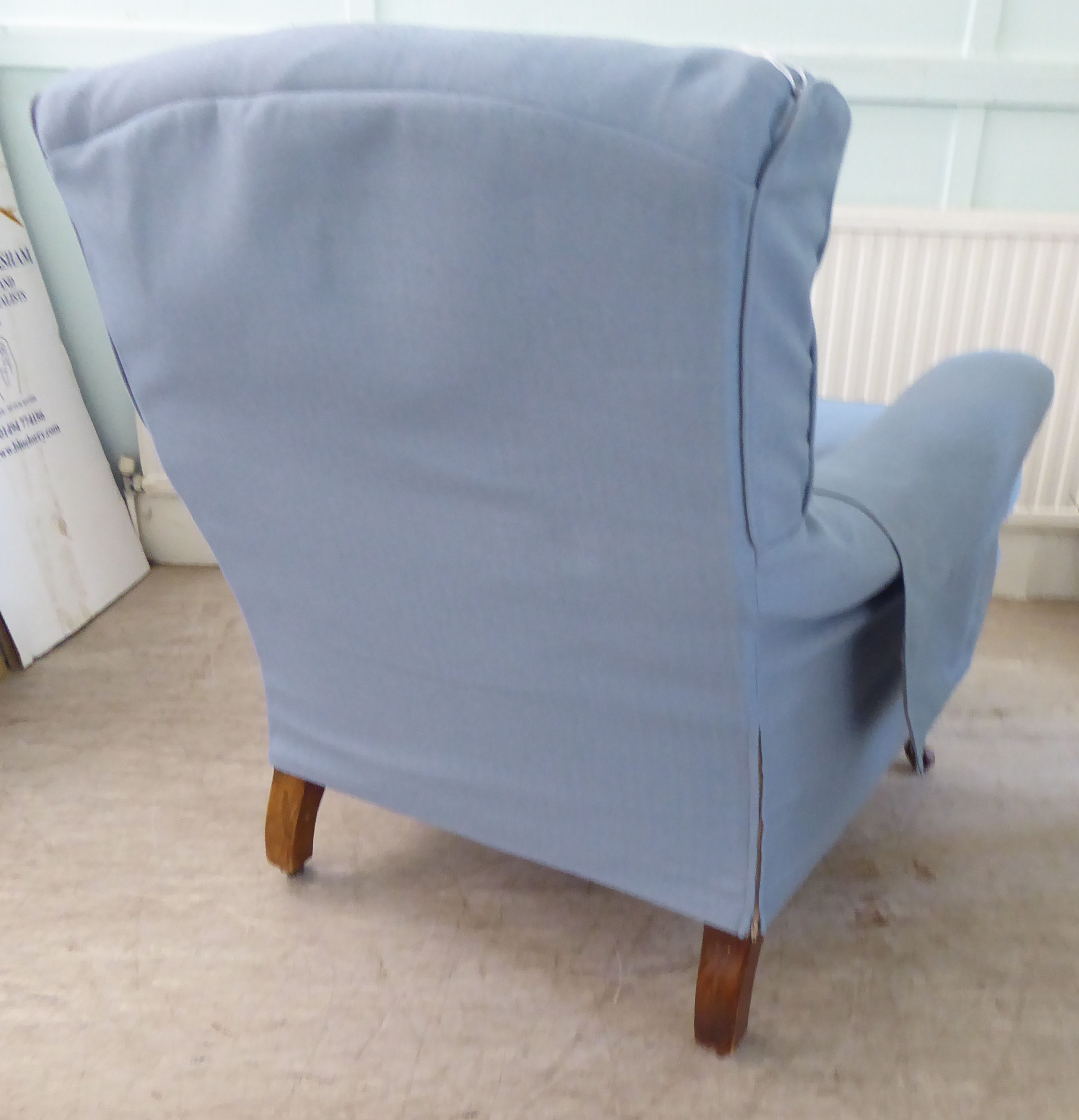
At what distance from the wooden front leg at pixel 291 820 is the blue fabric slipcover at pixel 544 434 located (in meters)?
0.15

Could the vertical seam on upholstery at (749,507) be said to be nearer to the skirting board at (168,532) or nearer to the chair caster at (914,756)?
the chair caster at (914,756)

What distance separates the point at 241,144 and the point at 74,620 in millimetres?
1453

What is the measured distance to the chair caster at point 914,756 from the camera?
0.93 meters

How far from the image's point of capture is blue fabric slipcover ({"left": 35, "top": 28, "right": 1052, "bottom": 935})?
1.81 ft

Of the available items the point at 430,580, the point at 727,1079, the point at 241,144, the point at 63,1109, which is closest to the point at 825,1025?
the point at 727,1079

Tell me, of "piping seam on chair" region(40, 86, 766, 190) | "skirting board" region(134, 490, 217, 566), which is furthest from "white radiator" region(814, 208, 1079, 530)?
"skirting board" region(134, 490, 217, 566)

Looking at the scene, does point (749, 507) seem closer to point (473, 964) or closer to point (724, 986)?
point (724, 986)

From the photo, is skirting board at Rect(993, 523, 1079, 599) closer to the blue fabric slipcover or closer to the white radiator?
the white radiator

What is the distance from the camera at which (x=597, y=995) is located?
101 centimetres

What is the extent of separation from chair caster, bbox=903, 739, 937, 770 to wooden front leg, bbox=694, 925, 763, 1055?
0.77 ft

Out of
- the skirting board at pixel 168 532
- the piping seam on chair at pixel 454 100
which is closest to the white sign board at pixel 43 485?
the skirting board at pixel 168 532

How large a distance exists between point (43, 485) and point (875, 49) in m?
1.74

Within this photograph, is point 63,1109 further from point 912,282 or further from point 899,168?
point 899,168

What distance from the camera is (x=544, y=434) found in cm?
65
